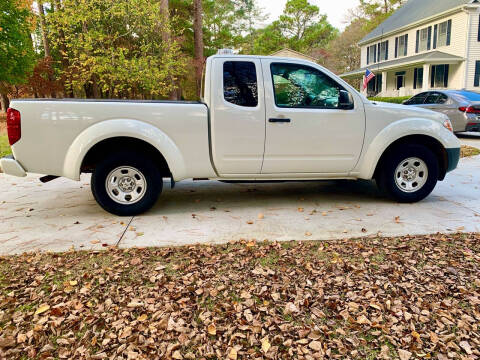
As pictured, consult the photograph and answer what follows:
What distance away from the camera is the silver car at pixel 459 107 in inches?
445

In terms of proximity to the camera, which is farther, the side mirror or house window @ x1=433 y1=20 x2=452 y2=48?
house window @ x1=433 y1=20 x2=452 y2=48

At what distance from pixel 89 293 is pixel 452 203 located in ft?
16.2

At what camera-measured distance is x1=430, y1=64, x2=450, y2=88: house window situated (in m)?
24.9

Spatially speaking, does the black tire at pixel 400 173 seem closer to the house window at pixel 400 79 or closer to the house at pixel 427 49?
the house at pixel 427 49

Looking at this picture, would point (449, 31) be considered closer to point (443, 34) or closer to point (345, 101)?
point (443, 34)

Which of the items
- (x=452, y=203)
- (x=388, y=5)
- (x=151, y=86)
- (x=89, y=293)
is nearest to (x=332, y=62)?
(x=388, y=5)

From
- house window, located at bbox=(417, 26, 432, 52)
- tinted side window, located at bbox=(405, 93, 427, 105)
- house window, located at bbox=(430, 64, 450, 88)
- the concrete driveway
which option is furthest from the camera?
house window, located at bbox=(417, 26, 432, 52)

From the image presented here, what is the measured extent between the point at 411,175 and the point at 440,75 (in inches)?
936

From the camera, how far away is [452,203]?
538cm

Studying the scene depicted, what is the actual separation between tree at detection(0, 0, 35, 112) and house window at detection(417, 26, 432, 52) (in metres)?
25.2

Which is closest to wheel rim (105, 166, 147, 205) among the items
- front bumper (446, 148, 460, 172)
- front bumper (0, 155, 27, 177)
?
front bumper (0, 155, 27, 177)

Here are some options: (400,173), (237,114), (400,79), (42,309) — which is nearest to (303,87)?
(237,114)

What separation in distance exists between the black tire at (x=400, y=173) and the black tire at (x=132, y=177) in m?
3.09

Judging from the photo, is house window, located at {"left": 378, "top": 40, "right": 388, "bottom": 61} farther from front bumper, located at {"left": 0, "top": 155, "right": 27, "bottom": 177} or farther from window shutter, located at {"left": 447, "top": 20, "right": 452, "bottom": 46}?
front bumper, located at {"left": 0, "top": 155, "right": 27, "bottom": 177}
